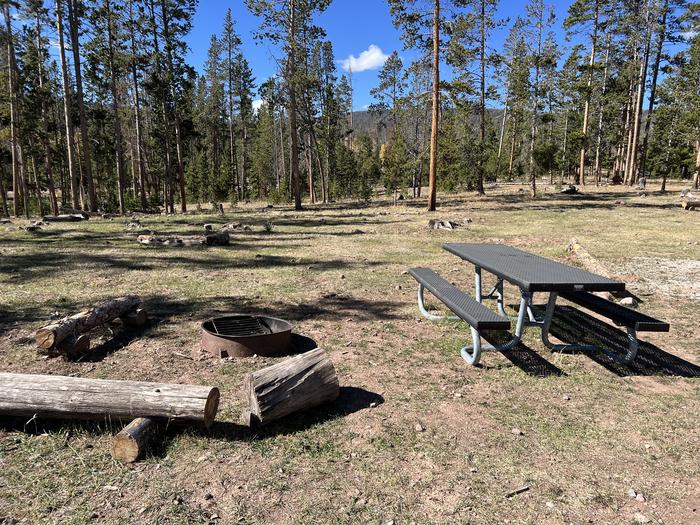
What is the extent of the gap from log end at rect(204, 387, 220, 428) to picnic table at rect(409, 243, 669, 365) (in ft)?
7.08

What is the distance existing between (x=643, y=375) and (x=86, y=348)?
18.2 ft

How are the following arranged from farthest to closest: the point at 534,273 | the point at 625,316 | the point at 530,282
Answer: the point at 534,273, the point at 625,316, the point at 530,282

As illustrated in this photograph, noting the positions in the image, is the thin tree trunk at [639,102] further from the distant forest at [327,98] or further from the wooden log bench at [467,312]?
the wooden log bench at [467,312]

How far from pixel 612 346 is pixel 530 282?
6.01ft

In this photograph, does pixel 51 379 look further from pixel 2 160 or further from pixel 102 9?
pixel 2 160

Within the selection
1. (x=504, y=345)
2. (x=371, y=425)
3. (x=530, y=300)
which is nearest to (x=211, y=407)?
(x=371, y=425)

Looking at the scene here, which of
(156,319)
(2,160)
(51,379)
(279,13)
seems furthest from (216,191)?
(51,379)

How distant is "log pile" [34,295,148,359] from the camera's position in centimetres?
423

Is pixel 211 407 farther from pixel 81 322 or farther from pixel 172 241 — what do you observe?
pixel 172 241

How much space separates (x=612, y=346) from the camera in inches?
194

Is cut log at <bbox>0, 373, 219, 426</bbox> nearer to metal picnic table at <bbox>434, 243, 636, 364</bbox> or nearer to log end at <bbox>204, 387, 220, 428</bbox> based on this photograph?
log end at <bbox>204, 387, 220, 428</bbox>

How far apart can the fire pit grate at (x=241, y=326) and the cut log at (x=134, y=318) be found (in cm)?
101

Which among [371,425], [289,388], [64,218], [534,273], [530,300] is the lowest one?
[371,425]

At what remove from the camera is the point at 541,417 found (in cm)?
341
